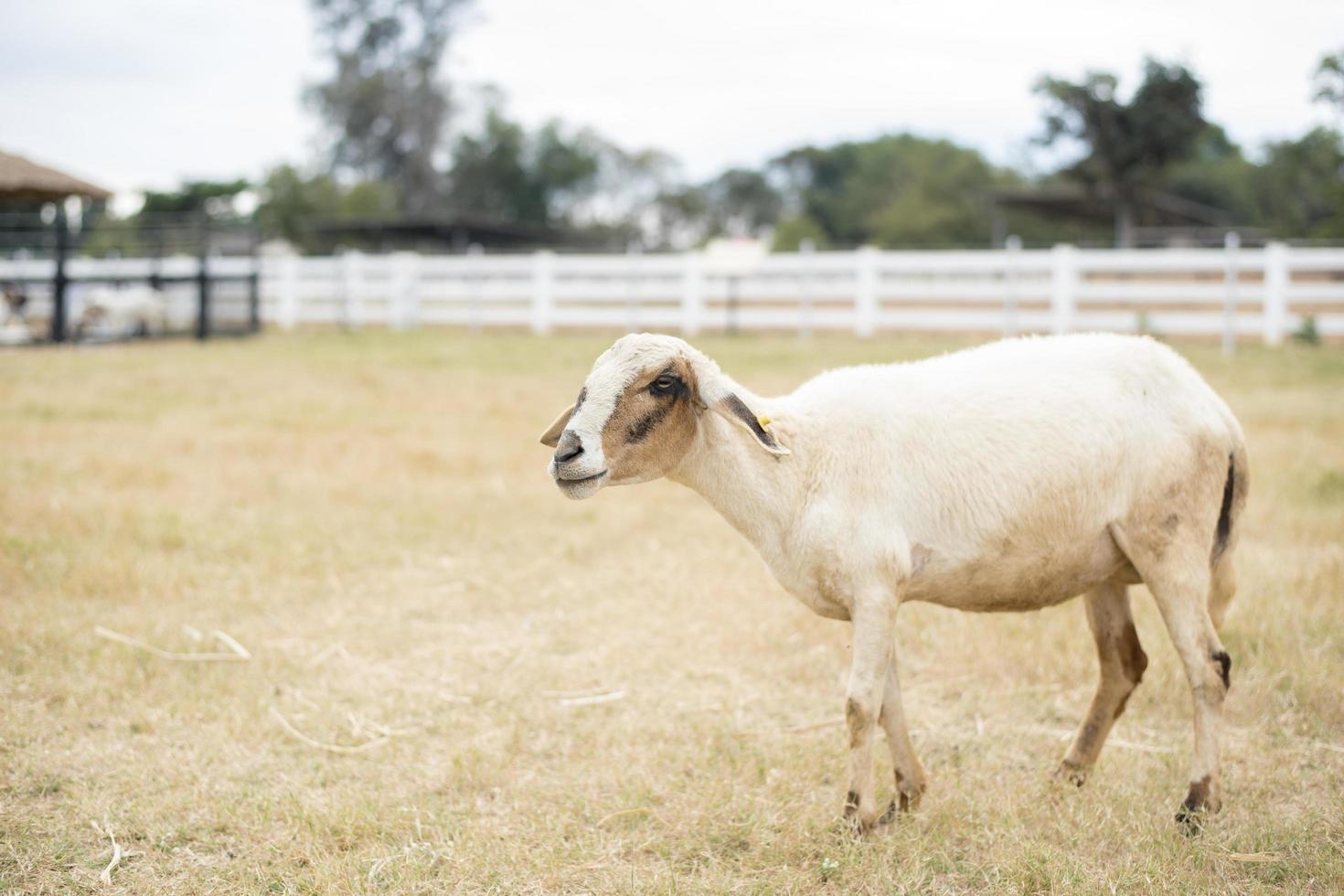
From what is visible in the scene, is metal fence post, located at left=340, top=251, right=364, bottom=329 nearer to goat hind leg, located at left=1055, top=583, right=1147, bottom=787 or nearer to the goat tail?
goat hind leg, located at left=1055, top=583, right=1147, bottom=787

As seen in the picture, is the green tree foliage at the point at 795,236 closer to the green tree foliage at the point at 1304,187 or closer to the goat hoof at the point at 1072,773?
the green tree foliage at the point at 1304,187

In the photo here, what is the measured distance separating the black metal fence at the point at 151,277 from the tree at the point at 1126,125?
70.2 ft

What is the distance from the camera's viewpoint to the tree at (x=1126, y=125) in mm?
29828

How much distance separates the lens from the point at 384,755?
4.32 metres

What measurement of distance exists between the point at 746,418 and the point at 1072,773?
6.14ft

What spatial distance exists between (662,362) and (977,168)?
192 ft

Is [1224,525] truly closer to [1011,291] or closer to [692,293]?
[1011,291]

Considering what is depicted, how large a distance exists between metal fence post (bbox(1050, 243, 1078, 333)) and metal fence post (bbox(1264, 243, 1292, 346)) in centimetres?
290

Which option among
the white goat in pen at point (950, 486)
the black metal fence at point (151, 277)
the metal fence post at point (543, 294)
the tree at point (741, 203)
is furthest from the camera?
the tree at point (741, 203)

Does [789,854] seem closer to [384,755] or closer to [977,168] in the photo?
[384,755]

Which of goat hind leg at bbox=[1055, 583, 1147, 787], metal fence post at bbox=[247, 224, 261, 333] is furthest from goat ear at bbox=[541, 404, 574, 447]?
metal fence post at bbox=[247, 224, 261, 333]

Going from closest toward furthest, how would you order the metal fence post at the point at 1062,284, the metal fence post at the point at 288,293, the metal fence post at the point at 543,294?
the metal fence post at the point at 1062,284 < the metal fence post at the point at 543,294 < the metal fence post at the point at 288,293

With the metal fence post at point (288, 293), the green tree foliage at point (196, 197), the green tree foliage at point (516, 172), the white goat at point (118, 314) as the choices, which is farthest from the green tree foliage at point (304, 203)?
the white goat at point (118, 314)

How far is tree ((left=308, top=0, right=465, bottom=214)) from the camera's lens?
5022 cm
